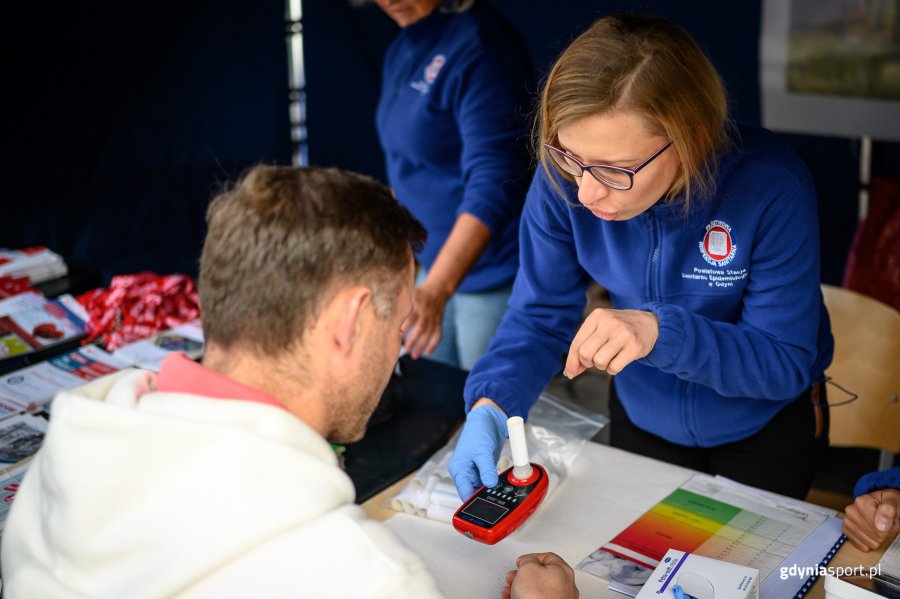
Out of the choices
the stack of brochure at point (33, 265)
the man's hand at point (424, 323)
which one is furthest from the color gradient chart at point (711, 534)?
the stack of brochure at point (33, 265)

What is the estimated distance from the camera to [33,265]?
8.89 feet

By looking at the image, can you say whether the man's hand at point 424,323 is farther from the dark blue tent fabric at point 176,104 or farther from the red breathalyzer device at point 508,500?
the dark blue tent fabric at point 176,104

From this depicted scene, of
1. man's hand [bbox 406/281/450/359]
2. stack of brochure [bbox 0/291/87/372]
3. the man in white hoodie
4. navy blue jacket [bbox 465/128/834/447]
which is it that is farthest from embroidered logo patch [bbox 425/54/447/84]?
the man in white hoodie

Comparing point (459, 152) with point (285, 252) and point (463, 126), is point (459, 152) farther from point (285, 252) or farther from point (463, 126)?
point (285, 252)

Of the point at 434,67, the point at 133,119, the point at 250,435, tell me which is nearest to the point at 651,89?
the point at 250,435

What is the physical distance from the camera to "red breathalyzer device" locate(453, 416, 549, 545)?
133cm

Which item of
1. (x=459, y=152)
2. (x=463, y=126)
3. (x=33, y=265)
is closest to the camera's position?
(x=463, y=126)

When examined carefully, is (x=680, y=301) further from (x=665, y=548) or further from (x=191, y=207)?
(x=191, y=207)

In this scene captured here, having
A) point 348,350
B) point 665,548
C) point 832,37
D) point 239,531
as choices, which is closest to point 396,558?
point 239,531

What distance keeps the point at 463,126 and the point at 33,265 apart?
146 centimetres

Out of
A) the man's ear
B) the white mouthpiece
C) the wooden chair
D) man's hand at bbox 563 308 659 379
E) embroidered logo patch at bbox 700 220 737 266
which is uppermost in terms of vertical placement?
the man's ear

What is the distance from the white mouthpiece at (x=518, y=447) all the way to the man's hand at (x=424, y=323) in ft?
2.36

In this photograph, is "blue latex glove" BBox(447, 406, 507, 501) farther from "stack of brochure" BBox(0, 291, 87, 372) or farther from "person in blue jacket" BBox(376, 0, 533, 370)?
"stack of brochure" BBox(0, 291, 87, 372)

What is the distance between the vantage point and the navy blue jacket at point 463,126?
87.6 inches
